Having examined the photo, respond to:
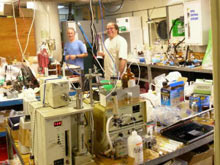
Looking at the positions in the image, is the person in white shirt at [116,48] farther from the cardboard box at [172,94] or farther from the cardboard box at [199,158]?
the cardboard box at [199,158]

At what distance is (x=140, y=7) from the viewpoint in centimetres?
708

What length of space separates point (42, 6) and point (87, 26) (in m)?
1.31

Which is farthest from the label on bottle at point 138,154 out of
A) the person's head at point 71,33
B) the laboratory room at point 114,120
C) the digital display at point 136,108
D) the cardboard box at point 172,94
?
the person's head at point 71,33

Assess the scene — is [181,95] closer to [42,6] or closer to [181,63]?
[181,63]

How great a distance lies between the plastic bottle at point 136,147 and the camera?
149 centimetres

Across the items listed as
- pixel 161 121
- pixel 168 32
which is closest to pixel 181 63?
pixel 168 32

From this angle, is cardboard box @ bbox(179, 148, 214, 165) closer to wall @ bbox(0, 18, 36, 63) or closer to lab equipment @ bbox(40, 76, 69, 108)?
lab equipment @ bbox(40, 76, 69, 108)

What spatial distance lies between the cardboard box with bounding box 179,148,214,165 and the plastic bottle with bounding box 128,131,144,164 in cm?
57

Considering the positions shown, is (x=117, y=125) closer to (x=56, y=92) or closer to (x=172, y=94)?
(x=56, y=92)

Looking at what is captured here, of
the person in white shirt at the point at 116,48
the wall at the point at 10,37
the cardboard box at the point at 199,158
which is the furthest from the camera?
the wall at the point at 10,37

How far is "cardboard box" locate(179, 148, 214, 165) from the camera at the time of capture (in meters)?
1.90

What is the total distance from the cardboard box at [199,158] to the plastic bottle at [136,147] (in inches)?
22.4

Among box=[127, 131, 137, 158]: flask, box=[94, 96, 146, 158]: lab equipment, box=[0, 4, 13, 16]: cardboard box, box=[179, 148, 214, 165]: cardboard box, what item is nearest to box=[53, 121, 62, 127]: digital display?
box=[94, 96, 146, 158]: lab equipment

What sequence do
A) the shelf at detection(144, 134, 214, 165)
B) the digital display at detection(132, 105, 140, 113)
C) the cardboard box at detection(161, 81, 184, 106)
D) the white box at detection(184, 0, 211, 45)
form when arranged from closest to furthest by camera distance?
1. the shelf at detection(144, 134, 214, 165)
2. the digital display at detection(132, 105, 140, 113)
3. the cardboard box at detection(161, 81, 184, 106)
4. the white box at detection(184, 0, 211, 45)
